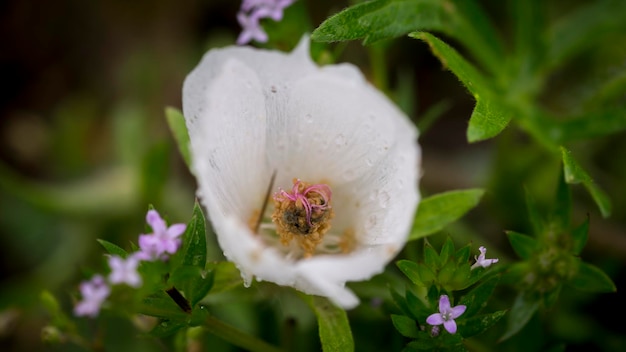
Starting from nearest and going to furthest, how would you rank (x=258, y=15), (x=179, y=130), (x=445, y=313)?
(x=445, y=313)
(x=179, y=130)
(x=258, y=15)

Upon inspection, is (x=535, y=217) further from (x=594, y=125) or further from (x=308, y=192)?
(x=308, y=192)

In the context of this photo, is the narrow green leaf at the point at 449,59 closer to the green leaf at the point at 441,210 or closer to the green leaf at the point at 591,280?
the green leaf at the point at 441,210

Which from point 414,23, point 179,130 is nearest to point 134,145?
point 179,130

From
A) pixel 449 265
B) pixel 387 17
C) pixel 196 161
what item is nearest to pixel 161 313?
→ pixel 196 161

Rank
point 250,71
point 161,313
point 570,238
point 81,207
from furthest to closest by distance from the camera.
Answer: point 81,207, point 570,238, point 250,71, point 161,313

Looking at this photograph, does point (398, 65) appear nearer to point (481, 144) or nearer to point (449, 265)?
point (481, 144)

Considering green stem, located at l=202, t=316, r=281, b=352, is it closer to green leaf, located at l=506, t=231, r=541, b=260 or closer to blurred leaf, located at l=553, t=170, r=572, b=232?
green leaf, located at l=506, t=231, r=541, b=260
